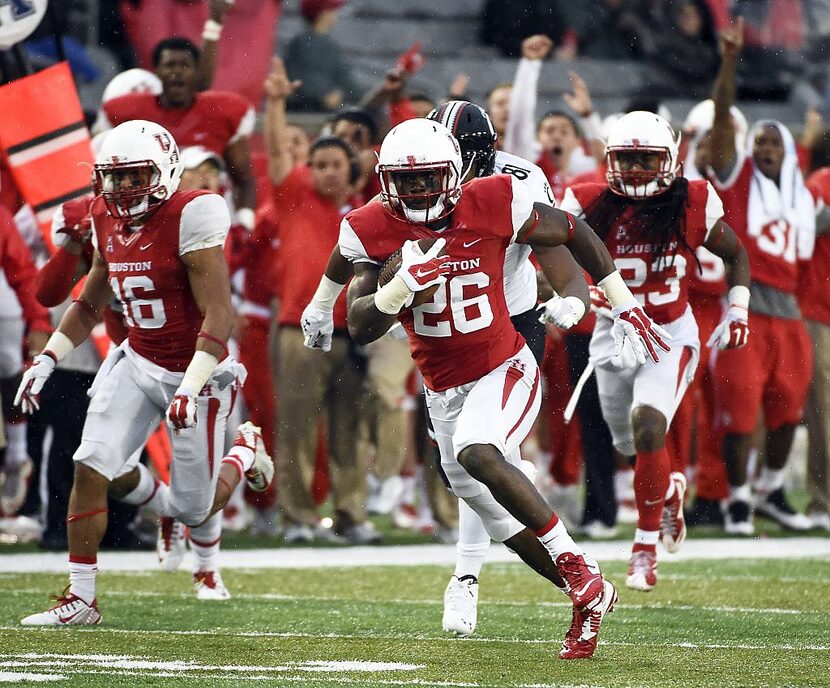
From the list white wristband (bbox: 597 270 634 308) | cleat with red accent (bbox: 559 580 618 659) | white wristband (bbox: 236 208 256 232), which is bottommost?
cleat with red accent (bbox: 559 580 618 659)

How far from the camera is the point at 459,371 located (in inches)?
212

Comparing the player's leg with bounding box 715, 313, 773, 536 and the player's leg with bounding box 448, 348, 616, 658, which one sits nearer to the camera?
the player's leg with bounding box 448, 348, 616, 658

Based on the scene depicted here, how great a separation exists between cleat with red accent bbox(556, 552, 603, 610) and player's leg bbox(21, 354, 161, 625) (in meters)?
1.70

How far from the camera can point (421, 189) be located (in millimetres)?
5133

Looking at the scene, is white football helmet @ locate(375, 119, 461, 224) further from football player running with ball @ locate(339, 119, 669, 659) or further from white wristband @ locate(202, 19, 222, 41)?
white wristband @ locate(202, 19, 222, 41)

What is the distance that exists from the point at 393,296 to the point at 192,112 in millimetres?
4131

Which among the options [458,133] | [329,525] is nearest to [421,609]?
[458,133]

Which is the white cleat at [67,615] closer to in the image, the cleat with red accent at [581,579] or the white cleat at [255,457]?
the white cleat at [255,457]

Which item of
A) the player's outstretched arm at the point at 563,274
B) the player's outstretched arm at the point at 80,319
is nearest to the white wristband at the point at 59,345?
the player's outstretched arm at the point at 80,319

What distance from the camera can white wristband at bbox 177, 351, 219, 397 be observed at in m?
5.75

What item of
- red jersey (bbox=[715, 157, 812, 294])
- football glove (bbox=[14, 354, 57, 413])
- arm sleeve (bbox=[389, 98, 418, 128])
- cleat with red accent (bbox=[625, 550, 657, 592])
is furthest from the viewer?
arm sleeve (bbox=[389, 98, 418, 128])

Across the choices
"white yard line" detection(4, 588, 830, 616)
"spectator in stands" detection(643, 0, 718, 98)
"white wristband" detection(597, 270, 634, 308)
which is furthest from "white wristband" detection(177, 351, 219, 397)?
"spectator in stands" detection(643, 0, 718, 98)

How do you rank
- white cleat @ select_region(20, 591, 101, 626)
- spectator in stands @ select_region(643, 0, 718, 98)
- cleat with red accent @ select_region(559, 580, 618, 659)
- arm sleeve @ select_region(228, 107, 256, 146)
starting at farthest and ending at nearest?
spectator in stands @ select_region(643, 0, 718, 98) < arm sleeve @ select_region(228, 107, 256, 146) < white cleat @ select_region(20, 591, 101, 626) < cleat with red accent @ select_region(559, 580, 618, 659)

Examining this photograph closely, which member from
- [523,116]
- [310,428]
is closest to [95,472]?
[310,428]
